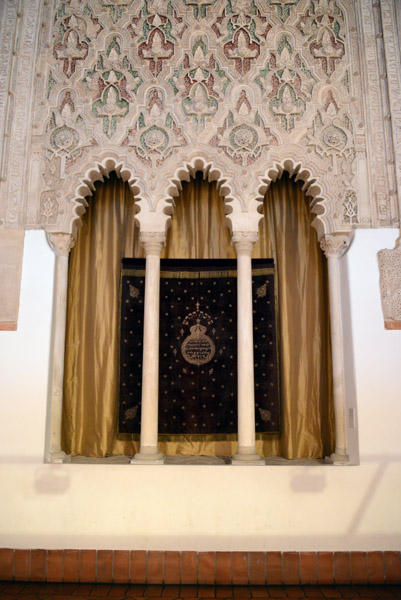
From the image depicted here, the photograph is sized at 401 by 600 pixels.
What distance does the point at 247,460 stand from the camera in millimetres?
3686

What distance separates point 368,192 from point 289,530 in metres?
2.57

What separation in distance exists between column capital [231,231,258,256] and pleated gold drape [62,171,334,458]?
552 mm

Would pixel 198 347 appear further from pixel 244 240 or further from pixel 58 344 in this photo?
pixel 58 344

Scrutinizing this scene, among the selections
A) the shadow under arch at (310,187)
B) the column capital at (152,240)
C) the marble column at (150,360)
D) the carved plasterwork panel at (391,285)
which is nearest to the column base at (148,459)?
the marble column at (150,360)

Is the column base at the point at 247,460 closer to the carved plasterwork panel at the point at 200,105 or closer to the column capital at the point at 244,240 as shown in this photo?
the column capital at the point at 244,240

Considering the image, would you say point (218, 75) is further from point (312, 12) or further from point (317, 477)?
point (317, 477)

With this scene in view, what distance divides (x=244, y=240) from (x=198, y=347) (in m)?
1.03

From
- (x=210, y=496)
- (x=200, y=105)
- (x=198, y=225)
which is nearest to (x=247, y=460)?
(x=210, y=496)

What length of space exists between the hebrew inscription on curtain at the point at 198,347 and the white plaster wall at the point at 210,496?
2.46 ft

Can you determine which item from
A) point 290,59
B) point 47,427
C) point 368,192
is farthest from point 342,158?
point 47,427

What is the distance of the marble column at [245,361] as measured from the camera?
148 inches

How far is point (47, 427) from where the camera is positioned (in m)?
3.74

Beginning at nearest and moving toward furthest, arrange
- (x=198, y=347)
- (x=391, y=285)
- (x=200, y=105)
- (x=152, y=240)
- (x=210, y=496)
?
(x=210, y=496), (x=391, y=285), (x=152, y=240), (x=200, y=105), (x=198, y=347)

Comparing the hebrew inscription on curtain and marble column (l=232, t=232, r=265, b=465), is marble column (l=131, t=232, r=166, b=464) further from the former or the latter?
marble column (l=232, t=232, r=265, b=465)
